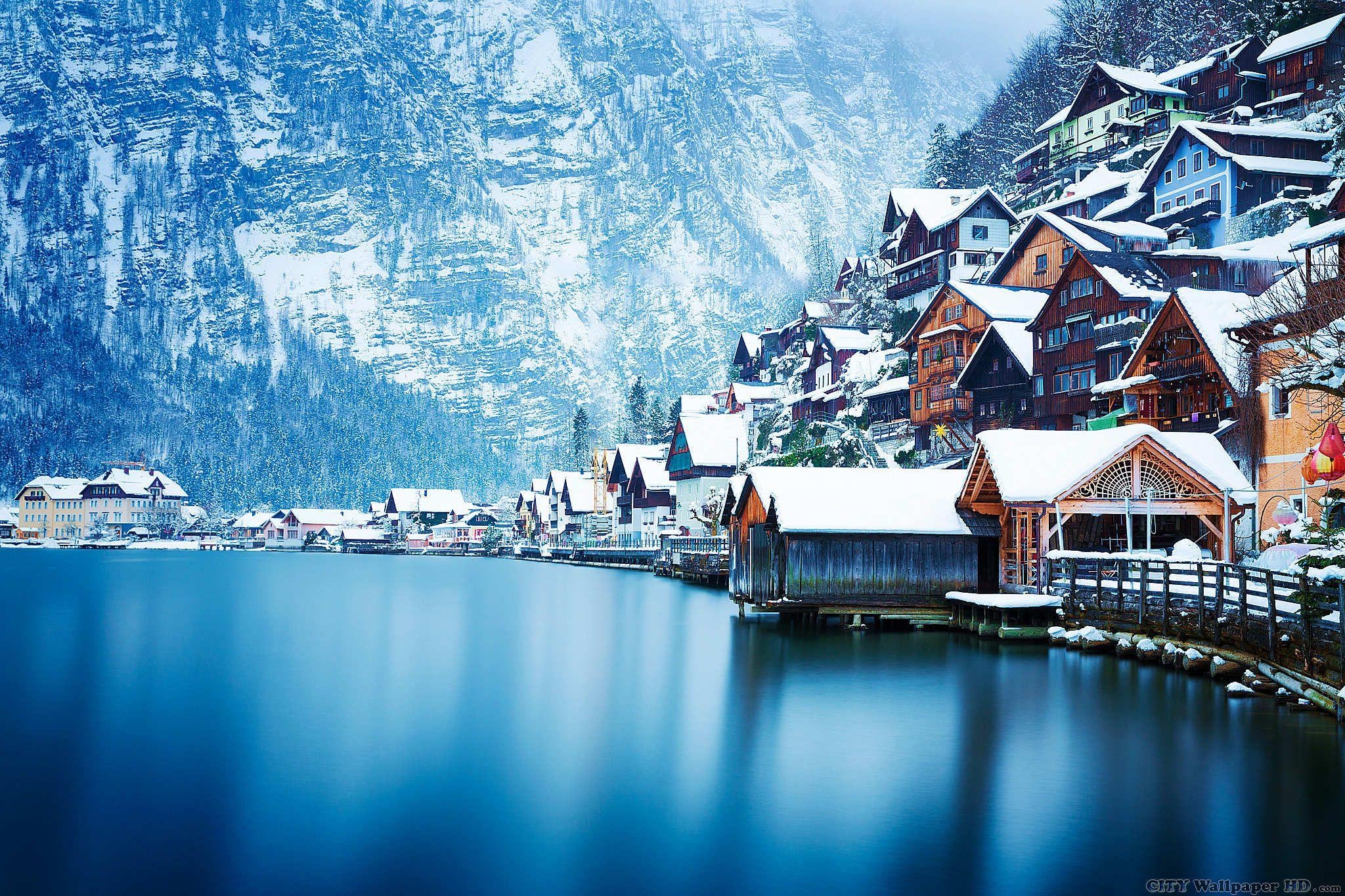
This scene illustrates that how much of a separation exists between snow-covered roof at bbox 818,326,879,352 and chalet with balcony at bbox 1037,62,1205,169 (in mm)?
18077

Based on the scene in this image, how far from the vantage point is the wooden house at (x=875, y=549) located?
40.6 m

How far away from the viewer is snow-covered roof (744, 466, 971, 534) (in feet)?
133

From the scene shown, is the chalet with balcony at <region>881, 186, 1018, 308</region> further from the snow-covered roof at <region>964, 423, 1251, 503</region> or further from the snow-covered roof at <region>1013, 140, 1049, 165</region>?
the snow-covered roof at <region>964, 423, 1251, 503</region>

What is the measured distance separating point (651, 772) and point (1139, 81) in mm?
75733

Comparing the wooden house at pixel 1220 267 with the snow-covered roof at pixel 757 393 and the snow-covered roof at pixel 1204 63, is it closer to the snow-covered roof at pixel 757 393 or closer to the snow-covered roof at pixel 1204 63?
the snow-covered roof at pixel 1204 63

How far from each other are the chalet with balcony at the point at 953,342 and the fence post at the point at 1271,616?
40.5 meters

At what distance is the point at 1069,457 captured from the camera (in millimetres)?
37469

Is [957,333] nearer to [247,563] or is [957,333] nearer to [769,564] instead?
[769,564]

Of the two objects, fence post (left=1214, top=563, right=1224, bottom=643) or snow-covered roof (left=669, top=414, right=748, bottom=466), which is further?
snow-covered roof (left=669, top=414, right=748, bottom=466)

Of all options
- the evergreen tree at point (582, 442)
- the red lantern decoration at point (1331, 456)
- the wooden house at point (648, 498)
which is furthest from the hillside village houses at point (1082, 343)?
the evergreen tree at point (582, 442)

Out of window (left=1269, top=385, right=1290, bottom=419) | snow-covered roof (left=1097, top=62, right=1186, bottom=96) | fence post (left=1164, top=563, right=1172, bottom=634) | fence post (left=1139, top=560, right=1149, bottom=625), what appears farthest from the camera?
snow-covered roof (left=1097, top=62, right=1186, bottom=96)

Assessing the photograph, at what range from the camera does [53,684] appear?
30.0 meters

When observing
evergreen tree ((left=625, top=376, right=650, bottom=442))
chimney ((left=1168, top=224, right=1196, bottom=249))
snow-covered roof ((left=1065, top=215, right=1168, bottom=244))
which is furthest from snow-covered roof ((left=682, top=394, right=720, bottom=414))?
chimney ((left=1168, top=224, right=1196, bottom=249))

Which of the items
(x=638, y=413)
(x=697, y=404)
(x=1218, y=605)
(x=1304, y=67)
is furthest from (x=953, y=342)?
(x=638, y=413)
